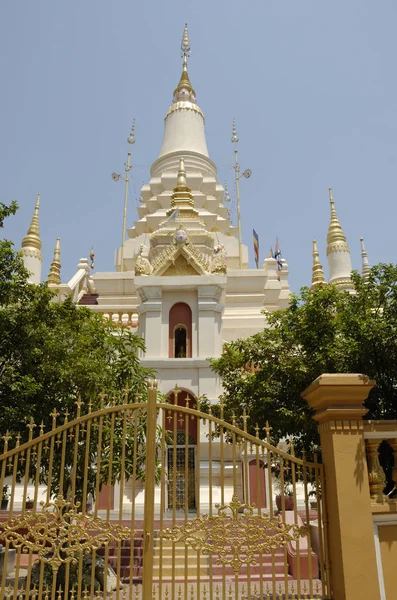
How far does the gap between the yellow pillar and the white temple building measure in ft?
12.5

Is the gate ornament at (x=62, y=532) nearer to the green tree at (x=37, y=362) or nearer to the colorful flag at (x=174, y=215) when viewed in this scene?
the green tree at (x=37, y=362)

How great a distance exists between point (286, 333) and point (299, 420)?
1.99 meters

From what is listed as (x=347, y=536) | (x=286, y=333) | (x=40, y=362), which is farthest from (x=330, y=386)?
(x=40, y=362)

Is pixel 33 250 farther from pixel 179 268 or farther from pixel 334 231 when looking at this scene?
pixel 334 231

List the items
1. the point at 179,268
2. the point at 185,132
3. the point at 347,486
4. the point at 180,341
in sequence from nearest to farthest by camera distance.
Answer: the point at 347,486, the point at 180,341, the point at 179,268, the point at 185,132

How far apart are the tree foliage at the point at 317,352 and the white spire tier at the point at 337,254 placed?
1595cm

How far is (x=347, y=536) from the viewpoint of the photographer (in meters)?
5.82

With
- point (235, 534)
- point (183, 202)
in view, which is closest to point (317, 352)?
point (235, 534)

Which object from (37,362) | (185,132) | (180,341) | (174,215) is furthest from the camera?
(185,132)

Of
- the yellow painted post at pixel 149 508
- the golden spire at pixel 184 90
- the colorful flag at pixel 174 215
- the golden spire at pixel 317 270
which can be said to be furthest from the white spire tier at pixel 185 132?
the yellow painted post at pixel 149 508

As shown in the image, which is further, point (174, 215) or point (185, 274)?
point (174, 215)

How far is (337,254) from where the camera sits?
2800 centimetres

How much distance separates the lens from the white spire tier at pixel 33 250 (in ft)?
85.0

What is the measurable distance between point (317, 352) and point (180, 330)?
939 cm
